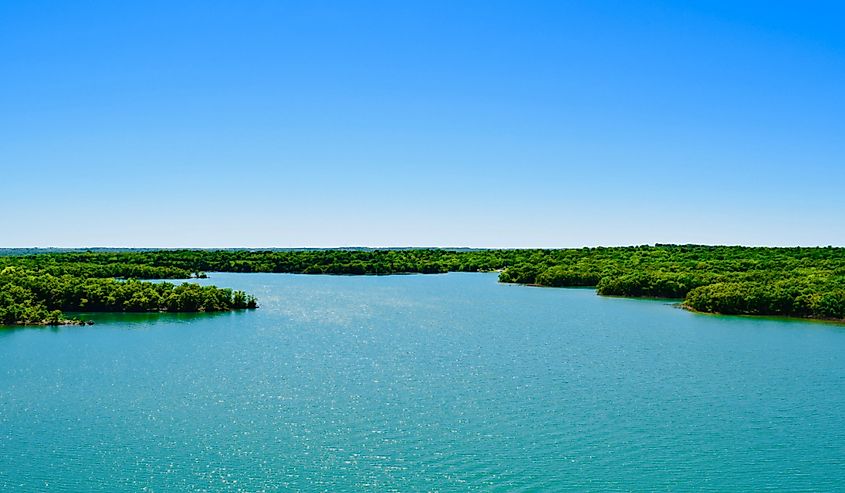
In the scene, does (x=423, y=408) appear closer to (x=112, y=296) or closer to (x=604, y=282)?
(x=112, y=296)

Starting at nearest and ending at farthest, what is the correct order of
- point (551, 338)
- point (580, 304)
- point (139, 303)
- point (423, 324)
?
1. point (551, 338)
2. point (423, 324)
3. point (139, 303)
4. point (580, 304)

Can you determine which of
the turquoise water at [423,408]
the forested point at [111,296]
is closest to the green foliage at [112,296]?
the forested point at [111,296]

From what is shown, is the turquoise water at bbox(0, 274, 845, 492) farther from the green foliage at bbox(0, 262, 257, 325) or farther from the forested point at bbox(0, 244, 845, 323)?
the green foliage at bbox(0, 262, 257, 325)

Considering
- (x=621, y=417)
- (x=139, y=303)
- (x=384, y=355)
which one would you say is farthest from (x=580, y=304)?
(x=621, y=417)

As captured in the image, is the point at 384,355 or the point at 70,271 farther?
the point at 70,271

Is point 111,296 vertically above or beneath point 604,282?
beneath

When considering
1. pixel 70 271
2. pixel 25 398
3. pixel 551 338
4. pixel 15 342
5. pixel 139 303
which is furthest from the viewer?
pixel 70 271

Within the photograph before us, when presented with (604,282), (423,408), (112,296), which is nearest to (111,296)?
(112,296)

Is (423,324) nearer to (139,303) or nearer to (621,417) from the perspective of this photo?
(139,303)

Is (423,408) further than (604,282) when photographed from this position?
No
